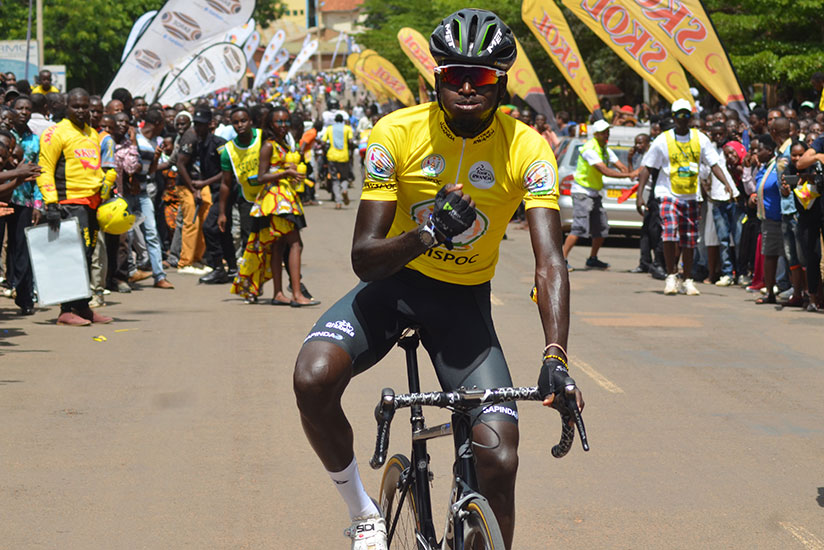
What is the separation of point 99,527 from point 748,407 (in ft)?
15.0

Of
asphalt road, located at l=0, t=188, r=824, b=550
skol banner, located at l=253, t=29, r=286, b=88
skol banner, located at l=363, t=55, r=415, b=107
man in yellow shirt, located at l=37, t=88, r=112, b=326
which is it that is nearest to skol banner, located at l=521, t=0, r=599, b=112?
asphalt road, located at l=0, t=188, r=824, b=550

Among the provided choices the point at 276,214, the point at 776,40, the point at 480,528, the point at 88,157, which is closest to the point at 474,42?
Result: the point at 480,528

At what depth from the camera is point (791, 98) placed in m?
25.9

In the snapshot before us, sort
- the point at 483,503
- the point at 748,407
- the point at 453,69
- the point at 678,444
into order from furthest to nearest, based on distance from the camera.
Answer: the point at 748,407 < the point at 678,444 < the point at 453,69 < the point at 483,503

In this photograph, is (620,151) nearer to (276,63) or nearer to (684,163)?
(684,163)

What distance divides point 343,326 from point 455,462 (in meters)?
0.71

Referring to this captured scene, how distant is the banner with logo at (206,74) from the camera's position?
2158 cm

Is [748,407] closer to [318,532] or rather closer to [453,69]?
[318,532]

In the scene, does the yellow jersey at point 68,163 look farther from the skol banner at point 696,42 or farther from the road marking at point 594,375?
the skol banner at point 696,42

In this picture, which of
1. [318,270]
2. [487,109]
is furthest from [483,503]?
[318,270]

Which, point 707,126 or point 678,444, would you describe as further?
point 707,126

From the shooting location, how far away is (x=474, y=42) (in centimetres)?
401

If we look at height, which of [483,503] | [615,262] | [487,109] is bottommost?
[615,262]

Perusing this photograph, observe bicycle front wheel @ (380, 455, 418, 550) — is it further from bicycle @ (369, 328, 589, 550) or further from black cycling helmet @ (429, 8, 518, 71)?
black cycling helmet @ (429, 8, 518, 71)
